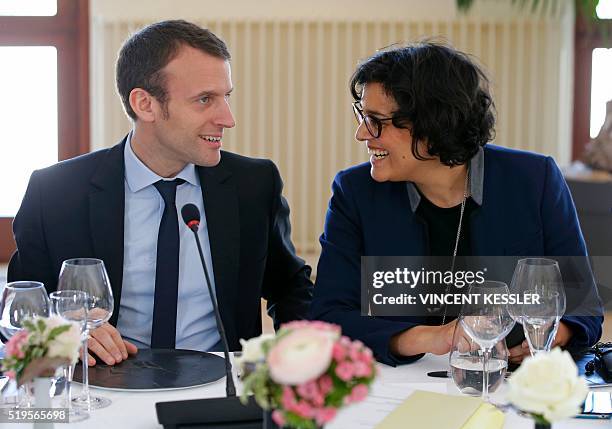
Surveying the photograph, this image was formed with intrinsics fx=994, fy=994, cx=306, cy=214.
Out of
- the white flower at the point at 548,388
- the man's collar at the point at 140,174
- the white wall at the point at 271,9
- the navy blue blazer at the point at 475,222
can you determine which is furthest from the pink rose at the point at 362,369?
the white wall at the point at 271,9

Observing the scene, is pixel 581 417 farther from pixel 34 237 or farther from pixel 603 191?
pixel 603 191

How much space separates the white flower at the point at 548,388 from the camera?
40.0 inches

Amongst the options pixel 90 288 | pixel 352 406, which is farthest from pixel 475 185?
pixel 90 288

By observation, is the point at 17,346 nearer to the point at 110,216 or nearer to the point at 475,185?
the point at 110,216

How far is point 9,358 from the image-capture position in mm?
1233

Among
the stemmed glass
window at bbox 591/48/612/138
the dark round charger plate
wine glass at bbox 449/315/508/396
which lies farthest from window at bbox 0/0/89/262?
wine glass at bbox 449/315/508/396

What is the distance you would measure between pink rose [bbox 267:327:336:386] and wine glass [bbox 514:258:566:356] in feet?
2.32

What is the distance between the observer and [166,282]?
212cm

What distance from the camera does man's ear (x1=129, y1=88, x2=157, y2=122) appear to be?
2279 millimetres

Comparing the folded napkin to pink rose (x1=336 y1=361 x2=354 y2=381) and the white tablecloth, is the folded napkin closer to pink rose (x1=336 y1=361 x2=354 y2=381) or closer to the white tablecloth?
the white tablecloth

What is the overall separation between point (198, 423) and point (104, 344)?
1.41ft

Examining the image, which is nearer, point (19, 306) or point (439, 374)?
point (19, 306)

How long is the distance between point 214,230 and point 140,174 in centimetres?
21

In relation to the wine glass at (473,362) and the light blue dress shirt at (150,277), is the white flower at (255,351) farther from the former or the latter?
the light blue dress shirt at (150,277)
